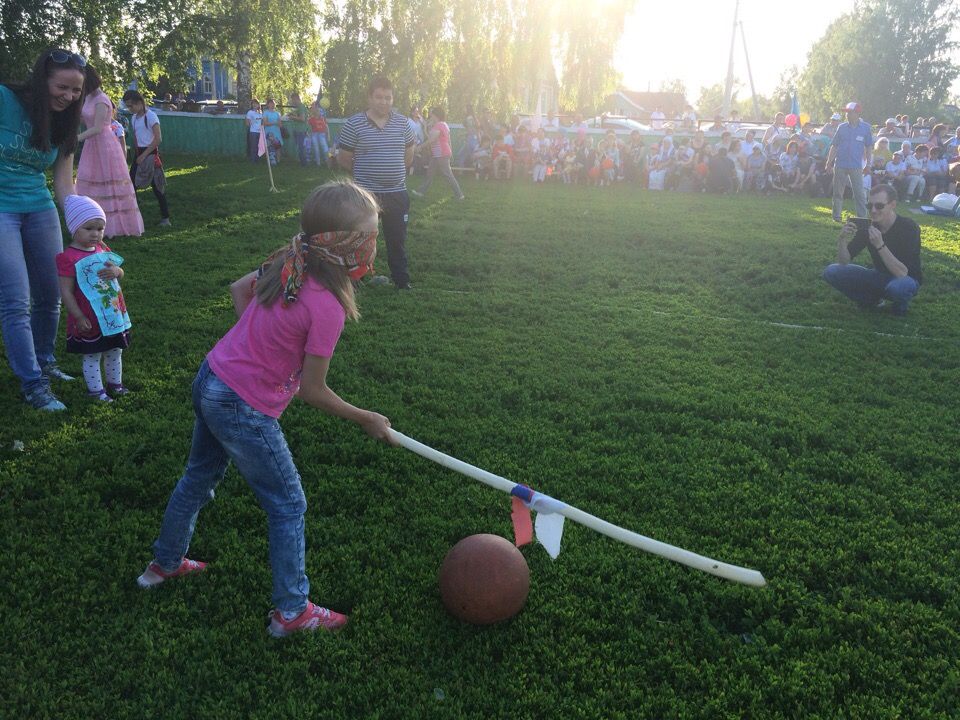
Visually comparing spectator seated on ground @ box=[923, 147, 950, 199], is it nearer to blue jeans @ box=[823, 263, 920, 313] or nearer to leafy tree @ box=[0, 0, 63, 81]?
blue jeans @ box=[823, 263, 920, 313]

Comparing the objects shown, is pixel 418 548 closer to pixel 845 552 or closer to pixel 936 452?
pixel 845 552

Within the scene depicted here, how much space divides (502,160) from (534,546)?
20101 millimetres

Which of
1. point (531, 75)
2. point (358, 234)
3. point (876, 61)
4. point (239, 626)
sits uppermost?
point (876, 61)

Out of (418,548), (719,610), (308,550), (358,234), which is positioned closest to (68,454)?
(308,550)

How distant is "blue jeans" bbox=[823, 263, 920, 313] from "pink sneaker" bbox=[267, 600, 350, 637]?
281 inches

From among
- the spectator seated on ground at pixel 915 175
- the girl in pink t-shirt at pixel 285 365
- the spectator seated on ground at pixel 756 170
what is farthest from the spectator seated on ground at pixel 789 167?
the girl in pink t-shirt at pixel 285 365

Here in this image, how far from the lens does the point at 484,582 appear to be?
3.15 metres

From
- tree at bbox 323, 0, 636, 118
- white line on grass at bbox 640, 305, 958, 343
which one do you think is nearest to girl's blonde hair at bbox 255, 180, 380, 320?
white line on grass at bbox 640, 305, 958, 343

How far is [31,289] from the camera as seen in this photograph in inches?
207

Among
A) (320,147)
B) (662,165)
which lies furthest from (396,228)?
(320,147)

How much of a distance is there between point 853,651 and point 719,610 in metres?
0.56

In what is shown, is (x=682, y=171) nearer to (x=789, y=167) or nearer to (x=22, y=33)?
(x=789, y=167)

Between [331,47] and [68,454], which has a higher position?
[331,47]

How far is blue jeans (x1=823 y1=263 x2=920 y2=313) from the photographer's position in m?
7.88
